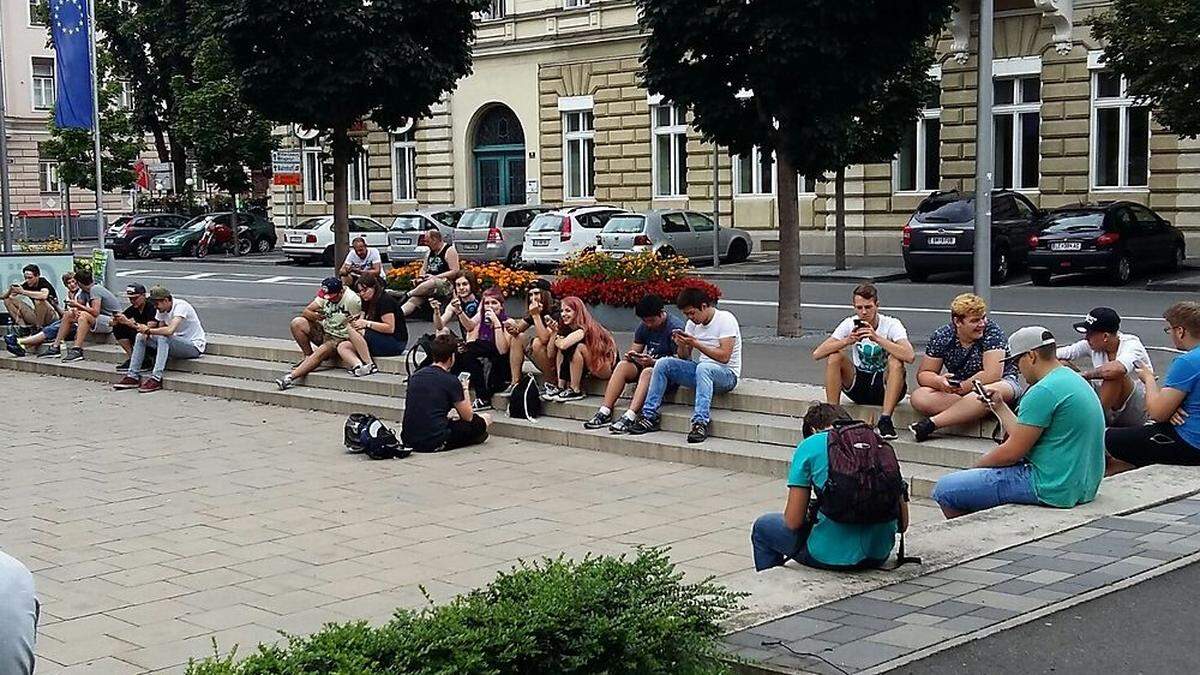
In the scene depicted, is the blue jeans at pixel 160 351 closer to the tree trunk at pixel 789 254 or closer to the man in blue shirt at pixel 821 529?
the tree trunk at pixel 789 254

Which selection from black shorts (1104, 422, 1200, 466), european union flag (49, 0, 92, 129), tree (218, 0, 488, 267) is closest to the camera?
black shorts (1104, 422, 1200, 466)

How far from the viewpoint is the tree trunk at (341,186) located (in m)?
24.3

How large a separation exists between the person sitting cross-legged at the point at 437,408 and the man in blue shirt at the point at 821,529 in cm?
583

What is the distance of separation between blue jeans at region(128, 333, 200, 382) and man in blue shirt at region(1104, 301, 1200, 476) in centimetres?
1217

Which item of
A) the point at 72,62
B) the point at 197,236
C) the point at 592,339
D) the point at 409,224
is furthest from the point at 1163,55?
the point at 197,236

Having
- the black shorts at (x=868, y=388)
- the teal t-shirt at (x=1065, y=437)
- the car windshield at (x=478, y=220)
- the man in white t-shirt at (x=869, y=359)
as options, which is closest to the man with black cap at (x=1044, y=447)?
the teal t-shirt at (x=1065, y=437)

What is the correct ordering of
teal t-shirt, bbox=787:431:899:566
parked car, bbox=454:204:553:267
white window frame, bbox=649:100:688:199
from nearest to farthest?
1. teal t-shirt, bbox=787:431:899:566
2. parked car, bbox=454:204:553:267
3. white window frame, bbox=649:100:688:199

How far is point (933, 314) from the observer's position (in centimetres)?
2220

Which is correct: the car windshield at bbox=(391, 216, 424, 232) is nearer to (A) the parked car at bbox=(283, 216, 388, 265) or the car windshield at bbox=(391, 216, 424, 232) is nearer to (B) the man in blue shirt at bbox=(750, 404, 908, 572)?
(A) the parked car at bbox=(283, 216, 388, 265)

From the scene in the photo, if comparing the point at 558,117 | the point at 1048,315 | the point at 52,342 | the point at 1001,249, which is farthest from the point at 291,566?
the point at 558,117

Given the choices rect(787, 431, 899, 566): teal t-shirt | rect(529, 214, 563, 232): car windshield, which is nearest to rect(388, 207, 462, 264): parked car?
rect(529, 214, 563, 232): car windshield

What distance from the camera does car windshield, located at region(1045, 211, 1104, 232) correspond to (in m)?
26.3

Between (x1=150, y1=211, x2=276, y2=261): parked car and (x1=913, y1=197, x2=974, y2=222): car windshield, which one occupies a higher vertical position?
(x1=913, y1=197, x2=974, y2=222): car windshield

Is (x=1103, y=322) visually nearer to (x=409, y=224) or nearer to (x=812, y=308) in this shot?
(x=812, y=308)
